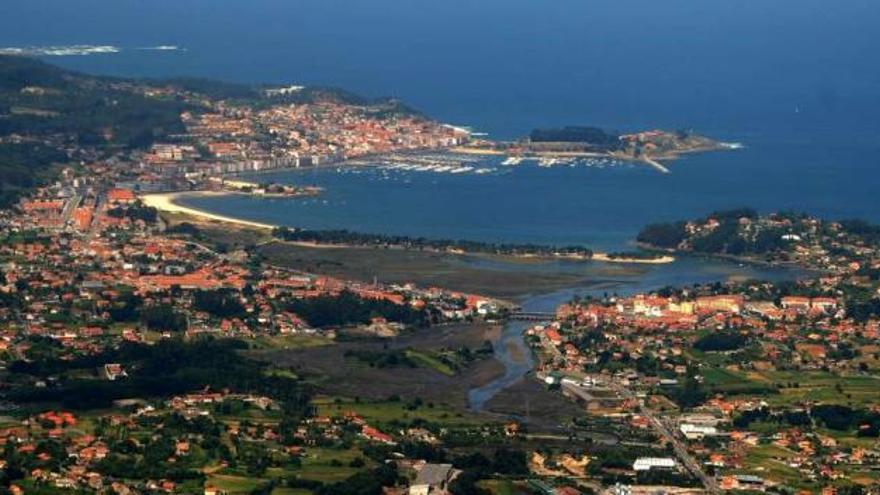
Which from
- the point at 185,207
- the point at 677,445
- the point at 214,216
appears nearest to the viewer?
the point at 677,445

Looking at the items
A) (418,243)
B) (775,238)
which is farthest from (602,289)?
(775,238)

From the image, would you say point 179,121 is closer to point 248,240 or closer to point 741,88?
point 248,240

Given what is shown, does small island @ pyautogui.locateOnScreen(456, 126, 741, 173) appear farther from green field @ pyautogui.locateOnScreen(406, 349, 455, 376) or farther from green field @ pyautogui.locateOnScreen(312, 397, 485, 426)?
green field @ pyautogui.locateOnScreen(312, 397, 485, 426)

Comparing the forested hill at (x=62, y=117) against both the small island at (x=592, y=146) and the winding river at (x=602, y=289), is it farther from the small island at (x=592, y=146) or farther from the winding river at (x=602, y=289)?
the winding river at (x=602, y=289)

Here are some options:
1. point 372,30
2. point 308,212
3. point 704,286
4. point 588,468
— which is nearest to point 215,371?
point 588,468

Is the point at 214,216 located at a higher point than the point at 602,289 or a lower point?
lower

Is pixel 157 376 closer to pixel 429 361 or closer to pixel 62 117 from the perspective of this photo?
pixel 429 361

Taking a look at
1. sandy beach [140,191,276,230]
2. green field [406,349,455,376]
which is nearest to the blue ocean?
sandy beach [140,191,276,230]
